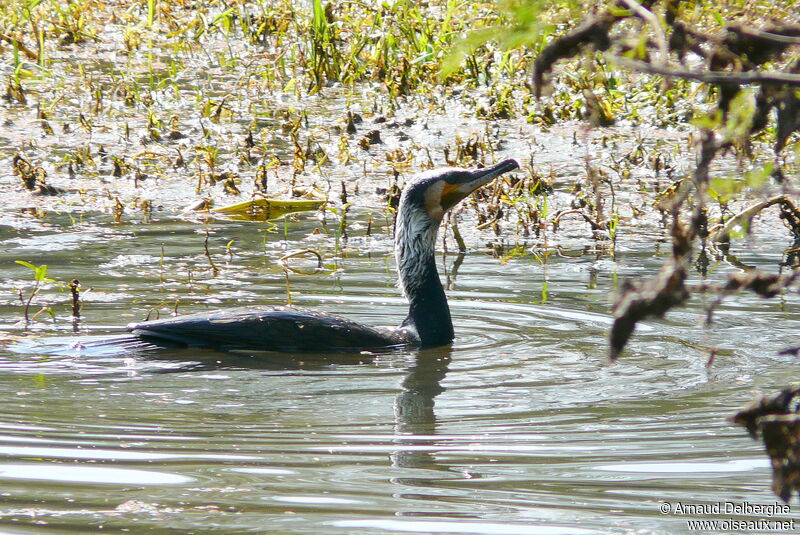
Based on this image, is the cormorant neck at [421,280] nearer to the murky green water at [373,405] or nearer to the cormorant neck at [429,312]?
the cormorant neck at [429,312]

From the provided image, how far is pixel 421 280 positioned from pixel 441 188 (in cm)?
53

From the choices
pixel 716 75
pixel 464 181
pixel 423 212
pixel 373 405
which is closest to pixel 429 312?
pixel 423 212

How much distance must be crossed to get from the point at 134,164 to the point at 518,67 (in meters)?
3.83

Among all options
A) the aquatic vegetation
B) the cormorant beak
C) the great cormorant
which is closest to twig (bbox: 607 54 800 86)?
the great cormorant

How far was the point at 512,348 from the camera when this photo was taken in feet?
20.4

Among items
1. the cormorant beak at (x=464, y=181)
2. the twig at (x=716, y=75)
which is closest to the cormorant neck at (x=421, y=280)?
the cormorant beak at (x=464, y=181)

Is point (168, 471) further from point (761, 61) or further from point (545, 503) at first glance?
point (761, 61)

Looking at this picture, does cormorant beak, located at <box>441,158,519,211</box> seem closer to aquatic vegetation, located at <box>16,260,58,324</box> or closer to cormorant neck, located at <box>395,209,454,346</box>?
cormorant neck, located at <box>395,209,454,346</box>

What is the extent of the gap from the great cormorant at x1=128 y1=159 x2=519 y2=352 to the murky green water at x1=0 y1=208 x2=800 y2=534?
0.12 meters

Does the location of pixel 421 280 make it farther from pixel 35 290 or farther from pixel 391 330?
pixel 35 290

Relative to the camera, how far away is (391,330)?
6477 mm

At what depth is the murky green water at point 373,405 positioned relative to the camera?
3732 millimetres

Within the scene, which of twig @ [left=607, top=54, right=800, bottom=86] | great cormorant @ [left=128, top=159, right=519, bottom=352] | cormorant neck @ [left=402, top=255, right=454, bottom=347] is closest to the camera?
twig @ [left=607, top=54, right=800, bottom=86]

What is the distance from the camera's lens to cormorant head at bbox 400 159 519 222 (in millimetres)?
6605
